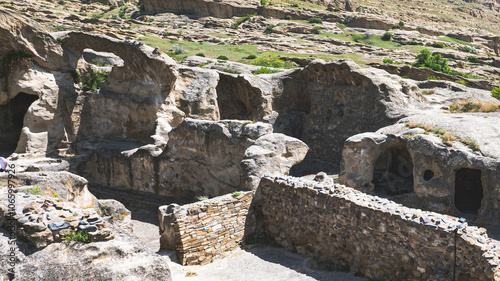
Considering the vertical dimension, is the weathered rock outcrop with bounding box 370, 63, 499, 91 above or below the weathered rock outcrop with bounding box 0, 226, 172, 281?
above

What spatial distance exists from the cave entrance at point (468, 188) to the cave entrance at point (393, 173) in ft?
4.60

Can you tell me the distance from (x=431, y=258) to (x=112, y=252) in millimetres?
5347

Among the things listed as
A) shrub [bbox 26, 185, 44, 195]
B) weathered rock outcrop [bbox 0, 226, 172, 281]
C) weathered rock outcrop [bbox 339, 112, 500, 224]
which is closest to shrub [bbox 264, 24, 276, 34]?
weathered rock outcrop [bbox 339, 112, 500, 224]

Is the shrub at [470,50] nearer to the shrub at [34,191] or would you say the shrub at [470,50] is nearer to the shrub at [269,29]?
the shrub at [269,29]

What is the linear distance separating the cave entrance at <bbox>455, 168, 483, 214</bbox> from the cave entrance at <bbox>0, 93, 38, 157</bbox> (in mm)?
16032

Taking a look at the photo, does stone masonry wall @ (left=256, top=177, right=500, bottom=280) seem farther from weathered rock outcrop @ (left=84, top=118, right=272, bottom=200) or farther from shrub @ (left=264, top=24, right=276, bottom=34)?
shrub @ (left=264, top=24, right=276, bottom=34)

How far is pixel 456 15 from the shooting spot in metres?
A: 86.1

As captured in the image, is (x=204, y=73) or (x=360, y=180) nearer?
(x=360, y=180)

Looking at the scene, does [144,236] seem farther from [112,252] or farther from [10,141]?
[10,141]

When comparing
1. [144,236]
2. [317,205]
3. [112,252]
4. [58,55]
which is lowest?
[144,236]

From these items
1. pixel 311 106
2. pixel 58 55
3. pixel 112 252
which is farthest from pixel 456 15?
pixel 112 252

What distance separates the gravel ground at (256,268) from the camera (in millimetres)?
8891

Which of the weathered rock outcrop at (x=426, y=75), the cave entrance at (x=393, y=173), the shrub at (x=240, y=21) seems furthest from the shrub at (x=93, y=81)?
the shrub at (x=240, y=21)

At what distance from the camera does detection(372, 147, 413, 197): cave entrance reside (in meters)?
13.8
